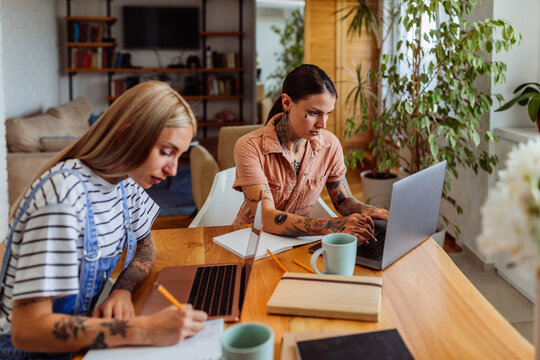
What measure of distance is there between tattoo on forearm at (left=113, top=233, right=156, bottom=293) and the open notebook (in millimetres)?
198

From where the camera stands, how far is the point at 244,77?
7.46 metres

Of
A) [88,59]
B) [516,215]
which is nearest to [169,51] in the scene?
[88,59]

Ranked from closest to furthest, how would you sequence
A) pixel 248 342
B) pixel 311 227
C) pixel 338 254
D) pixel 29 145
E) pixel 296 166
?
pixel 248 342, pixel 338 254, pixel 311 227, pixel 296 166, pixel 29 145

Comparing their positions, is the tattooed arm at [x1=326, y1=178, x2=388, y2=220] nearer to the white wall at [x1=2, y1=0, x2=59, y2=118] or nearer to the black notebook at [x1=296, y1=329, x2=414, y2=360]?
the black notebook at [x1=296, y1=329, x2=414, y2=360]

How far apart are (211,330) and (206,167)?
2317 millimetres

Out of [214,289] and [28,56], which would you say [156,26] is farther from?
[214,289]

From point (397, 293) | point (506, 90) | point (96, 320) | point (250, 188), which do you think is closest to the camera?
point (96, 320)

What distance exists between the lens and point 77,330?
919 millimetres

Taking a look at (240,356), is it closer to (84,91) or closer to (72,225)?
(72,225)

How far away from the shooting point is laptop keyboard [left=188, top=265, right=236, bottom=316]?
107 centimetres

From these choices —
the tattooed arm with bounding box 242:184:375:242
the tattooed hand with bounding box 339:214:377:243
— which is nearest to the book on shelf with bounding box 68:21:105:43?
the tattooed arm with bounding box 242:184:375:242

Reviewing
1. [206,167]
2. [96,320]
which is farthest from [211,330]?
[206,167]

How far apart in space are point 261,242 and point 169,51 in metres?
6.14

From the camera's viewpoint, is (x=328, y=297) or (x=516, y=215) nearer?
(x=516, y=215)
